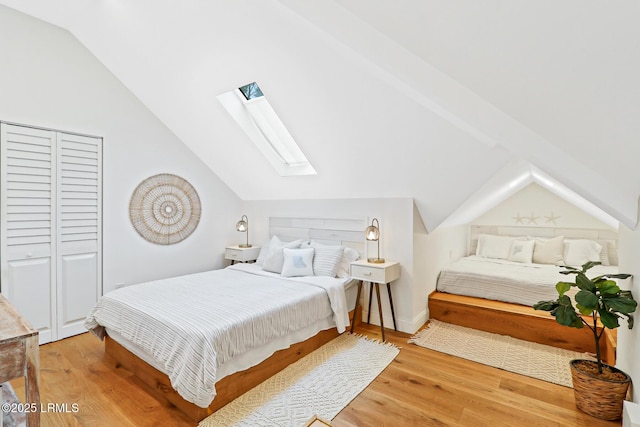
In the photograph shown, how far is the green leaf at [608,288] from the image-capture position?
1824 millimetres

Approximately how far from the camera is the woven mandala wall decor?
346cm

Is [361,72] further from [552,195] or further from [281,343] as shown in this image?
[552,195]

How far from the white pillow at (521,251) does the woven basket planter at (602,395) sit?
2333 millimetres

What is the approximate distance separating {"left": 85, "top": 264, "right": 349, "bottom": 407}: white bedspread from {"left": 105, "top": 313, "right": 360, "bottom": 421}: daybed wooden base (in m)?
0.16

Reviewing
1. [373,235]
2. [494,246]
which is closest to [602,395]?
[373,235]

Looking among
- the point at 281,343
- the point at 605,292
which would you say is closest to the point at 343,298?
the point at 281,343

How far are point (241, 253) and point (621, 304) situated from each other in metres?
3.65

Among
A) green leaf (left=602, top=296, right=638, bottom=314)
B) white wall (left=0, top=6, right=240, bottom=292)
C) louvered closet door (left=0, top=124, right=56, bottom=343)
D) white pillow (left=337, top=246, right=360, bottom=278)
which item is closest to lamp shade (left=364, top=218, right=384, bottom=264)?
white pillow (left=337, top=246, right=360, bottom=278)

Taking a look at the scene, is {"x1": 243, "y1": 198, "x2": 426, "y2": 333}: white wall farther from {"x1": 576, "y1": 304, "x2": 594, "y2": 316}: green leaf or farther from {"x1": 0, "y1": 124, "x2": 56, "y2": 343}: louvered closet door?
{"x1": 0, "y1": 124, "x2": 56, "y2": 343}: louvered closet door

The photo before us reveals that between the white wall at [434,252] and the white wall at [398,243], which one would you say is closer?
the white wall at [398,243]

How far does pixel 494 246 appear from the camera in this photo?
435 cm

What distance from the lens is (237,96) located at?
127 inches

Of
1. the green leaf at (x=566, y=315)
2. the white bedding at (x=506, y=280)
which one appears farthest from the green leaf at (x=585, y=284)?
the white bedding at (x=506, y=280)

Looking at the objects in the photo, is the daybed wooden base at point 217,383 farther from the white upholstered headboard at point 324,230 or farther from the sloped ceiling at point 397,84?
the sloped ceiling at point 397,84
